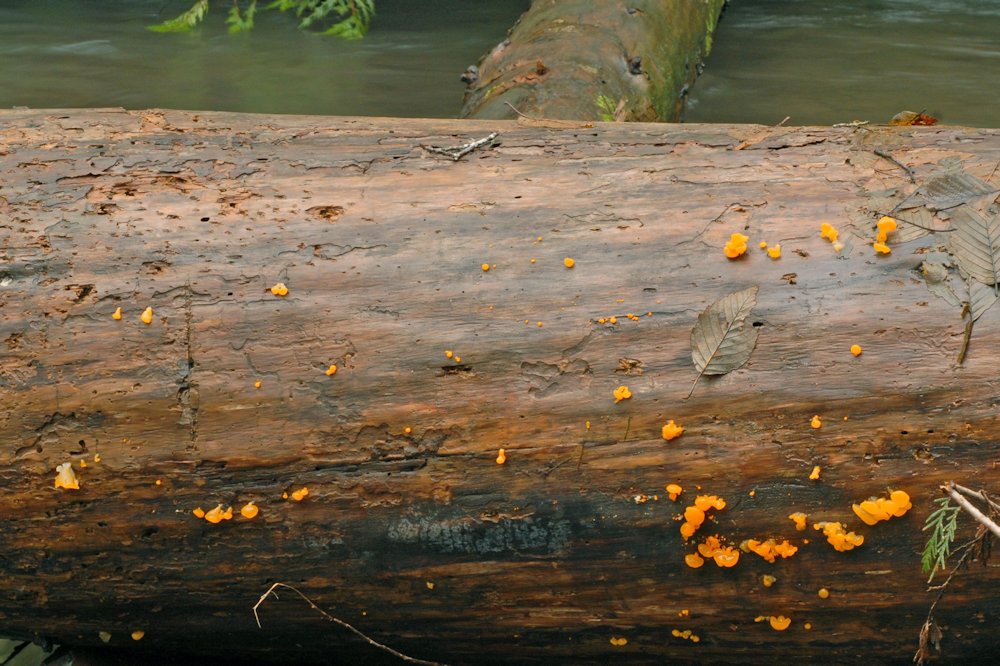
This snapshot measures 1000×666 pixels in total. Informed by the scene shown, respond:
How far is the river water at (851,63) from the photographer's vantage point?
5.27 metres

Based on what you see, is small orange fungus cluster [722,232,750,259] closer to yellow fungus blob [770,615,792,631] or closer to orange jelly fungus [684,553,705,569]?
orange jelly fungus [684,553,705,569]

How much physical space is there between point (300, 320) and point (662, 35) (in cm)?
314

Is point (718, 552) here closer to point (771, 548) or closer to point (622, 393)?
point (771, 548)

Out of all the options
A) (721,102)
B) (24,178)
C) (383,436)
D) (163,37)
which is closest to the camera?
(383,436)

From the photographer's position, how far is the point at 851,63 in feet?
19.9

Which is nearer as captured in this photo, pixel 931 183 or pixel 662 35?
pixel 931 183

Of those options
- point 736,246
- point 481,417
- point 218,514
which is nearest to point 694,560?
point 481,417

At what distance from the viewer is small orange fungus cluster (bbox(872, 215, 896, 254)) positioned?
1799 millimetres

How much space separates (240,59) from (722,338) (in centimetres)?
541

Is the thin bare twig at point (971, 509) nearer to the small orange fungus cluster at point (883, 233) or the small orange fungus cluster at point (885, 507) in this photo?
the small orange fungus cluster at point (885, 507)

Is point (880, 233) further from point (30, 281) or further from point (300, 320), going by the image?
point (30, 281)

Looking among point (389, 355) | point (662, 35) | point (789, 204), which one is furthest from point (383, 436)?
point (662, 35)

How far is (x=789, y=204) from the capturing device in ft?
6.27

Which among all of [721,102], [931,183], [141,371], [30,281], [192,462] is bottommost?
[721,102]
